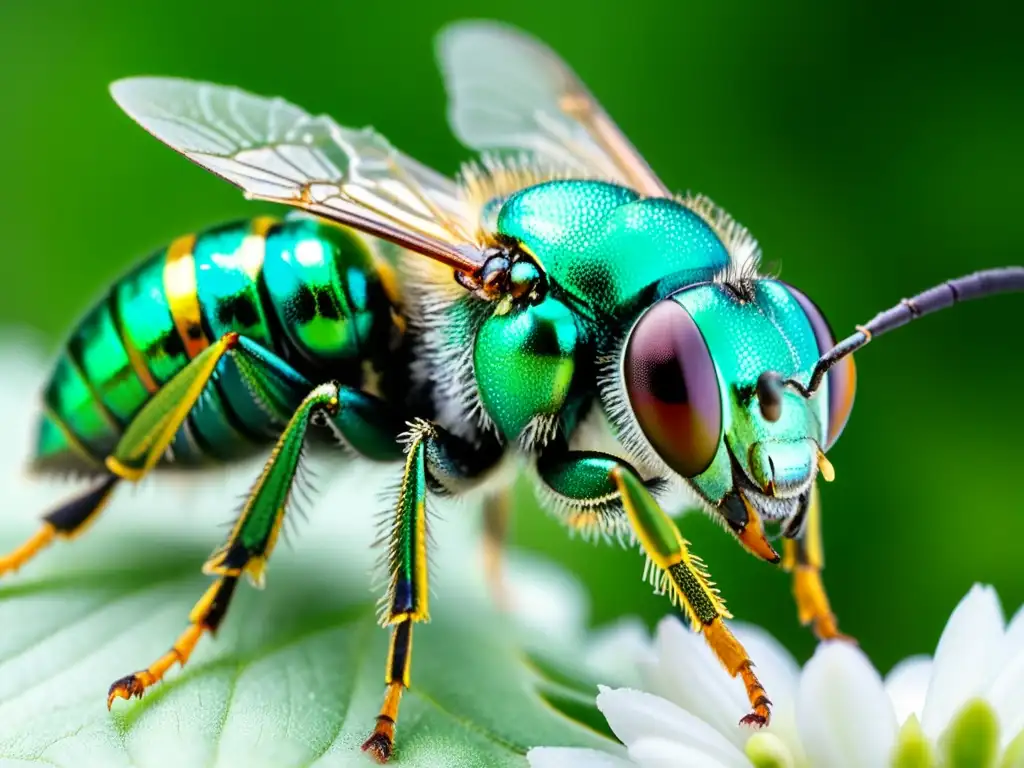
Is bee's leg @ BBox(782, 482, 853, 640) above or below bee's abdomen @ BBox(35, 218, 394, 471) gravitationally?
below

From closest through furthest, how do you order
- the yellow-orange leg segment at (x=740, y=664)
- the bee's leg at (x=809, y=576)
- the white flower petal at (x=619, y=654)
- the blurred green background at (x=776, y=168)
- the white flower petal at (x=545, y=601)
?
the yellow-orange leg segment at (x=740, y=664) < the white flower petal at (x=619, y=654) < the bee's leg at (x=809, y=576) < the white flower petal at (x=545, y=601) < the blurred green background at (x=776, y=168)

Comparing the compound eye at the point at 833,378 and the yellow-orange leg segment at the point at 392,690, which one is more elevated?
the compound eye at the point at 833,378

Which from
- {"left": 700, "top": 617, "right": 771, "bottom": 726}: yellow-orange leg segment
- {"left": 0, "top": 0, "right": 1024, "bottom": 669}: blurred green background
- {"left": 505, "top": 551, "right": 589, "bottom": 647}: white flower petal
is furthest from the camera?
{"left": 0, "top": 0, "right": 1024, "bottom": 669}: blurred green background

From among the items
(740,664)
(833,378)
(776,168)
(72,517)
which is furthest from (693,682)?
(776,168)

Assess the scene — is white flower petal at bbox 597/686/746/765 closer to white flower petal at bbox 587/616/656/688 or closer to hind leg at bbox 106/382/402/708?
white flower petal at bbox 587/616/656/688

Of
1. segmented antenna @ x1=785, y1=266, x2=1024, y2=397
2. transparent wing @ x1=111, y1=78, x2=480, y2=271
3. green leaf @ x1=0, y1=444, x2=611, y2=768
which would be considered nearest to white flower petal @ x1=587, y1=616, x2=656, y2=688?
green leaf @ x1=0, y1=444, x2=611, y2=768

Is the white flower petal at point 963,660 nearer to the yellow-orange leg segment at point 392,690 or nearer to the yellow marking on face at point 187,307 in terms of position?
the yellow-orange leg segment at point 392,690

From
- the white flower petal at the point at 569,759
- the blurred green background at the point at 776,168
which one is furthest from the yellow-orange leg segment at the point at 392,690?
the blurred green background at the point at 776,168

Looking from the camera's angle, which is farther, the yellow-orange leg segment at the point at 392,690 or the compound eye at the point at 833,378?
the compound eye at the point at 833,378
